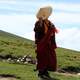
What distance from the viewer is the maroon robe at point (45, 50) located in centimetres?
2275

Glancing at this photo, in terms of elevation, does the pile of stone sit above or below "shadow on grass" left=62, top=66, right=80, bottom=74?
above

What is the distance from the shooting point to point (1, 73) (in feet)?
80.1

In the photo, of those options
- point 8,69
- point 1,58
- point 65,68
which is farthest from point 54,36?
point 1,58

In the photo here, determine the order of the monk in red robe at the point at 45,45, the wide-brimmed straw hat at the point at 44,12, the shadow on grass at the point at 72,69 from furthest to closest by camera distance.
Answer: the shadow on grass at the point at 72,69 → the monk in red robe at the point at 45,45 → the wide-brimmed straw hat at the point at 44,12

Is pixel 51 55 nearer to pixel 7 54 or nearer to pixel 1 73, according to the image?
pixel 1 73

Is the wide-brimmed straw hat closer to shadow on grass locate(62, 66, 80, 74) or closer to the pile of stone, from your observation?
shadow on grass locate(62, 66, 80, 74)

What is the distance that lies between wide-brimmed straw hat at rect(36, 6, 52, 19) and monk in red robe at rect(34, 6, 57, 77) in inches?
6.2

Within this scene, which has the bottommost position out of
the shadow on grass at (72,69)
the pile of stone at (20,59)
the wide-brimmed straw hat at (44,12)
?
the shadow on grass at (72,69)

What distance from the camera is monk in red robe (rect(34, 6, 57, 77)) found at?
2272 centimetres

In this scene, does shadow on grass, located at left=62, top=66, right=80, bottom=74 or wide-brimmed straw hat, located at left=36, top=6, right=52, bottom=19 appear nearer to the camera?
wide-brimmed straw hat, located at left=36, top=6, right=52, bottom=19

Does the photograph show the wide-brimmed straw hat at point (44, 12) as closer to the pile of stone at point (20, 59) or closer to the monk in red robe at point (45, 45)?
the monk in red robe at point (45, 45)

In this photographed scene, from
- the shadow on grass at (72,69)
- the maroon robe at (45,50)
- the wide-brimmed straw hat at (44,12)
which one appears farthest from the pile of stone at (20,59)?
the wide-brimmed straw hat at (44,12)

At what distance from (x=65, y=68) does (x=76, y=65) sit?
1447mm

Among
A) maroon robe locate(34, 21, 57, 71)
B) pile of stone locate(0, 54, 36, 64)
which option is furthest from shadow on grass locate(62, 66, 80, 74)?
maroon robe locate(34, 21, 57, 71)
